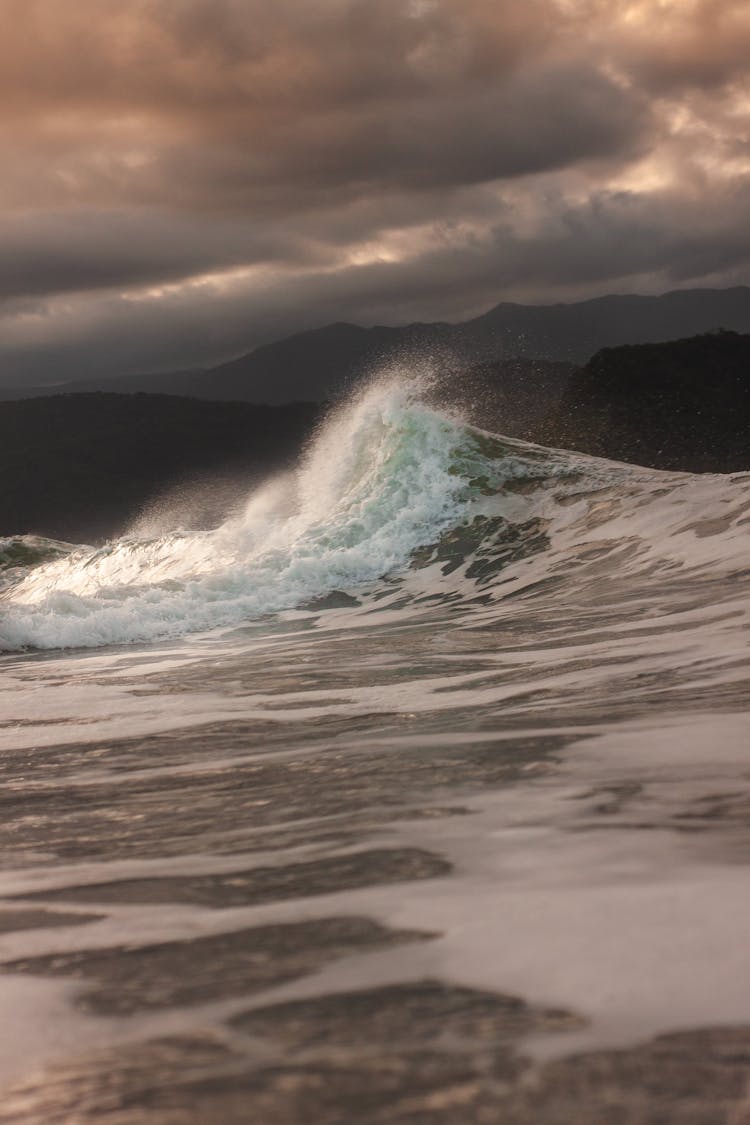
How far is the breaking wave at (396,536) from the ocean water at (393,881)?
3677mm

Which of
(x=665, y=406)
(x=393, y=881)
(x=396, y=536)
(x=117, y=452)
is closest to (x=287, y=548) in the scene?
(x=396, y=536)

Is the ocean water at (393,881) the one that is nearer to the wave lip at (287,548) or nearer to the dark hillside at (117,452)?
the wave lip at (287,548)

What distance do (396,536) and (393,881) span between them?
12.8m

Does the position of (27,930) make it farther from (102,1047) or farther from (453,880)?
(453,880)

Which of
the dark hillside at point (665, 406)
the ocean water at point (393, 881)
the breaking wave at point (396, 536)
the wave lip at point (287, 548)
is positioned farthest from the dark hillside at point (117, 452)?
the ocean water at point (393, 881)

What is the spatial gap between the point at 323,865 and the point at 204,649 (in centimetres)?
696

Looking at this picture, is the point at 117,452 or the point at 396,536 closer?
the point at 396,536

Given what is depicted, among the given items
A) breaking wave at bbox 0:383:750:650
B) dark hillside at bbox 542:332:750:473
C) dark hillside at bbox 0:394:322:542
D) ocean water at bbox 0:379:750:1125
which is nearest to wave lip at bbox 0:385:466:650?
breaking wave at bbox 0:383:750:650

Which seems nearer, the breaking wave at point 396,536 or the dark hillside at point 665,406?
the breaking wave at point 396,536

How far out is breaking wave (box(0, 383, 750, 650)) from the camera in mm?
11195

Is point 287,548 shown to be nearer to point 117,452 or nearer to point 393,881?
point 393,881

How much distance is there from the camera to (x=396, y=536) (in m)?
15.0

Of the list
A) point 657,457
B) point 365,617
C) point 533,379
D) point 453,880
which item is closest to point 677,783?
point 453,880

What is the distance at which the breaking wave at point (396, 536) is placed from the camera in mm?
11195
